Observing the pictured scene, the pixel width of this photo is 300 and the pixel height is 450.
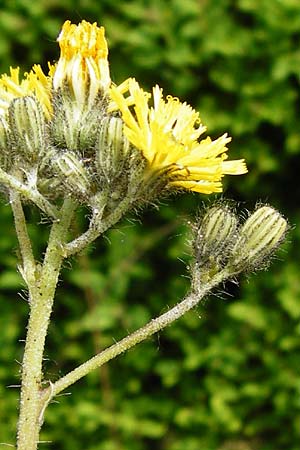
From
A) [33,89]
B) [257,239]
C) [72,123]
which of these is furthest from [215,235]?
[33,89]

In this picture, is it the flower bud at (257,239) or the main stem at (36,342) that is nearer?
the main stem at (36,342)

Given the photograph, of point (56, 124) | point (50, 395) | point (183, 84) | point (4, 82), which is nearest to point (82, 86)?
point (56, 124)

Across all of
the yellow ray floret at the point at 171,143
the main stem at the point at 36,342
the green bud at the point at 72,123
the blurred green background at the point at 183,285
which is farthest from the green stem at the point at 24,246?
the blurred green background at the point at 183,285

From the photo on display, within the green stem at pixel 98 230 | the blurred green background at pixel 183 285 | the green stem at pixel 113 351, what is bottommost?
the green stem at pixel 113 351

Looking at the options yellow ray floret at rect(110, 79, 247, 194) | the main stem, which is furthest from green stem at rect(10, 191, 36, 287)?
yellow ray floret at rect(110, 79, 247, 194)

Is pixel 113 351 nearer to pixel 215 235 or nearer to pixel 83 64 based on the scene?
pixel 215 235

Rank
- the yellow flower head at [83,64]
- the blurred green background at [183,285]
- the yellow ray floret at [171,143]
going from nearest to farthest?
the yellow ray floret at [171,143] → the yellow flower head at [83,64] → the blurred green background at [183,285]

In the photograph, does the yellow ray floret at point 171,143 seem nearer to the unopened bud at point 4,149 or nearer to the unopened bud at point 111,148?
the unopened bud at point 111,148
